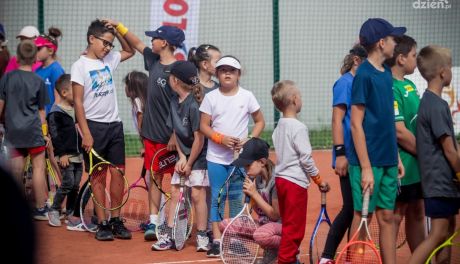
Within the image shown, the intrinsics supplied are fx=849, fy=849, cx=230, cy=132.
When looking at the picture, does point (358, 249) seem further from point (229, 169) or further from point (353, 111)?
point (229, 169)

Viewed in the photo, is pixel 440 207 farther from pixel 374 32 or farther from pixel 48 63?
pixel 48 63

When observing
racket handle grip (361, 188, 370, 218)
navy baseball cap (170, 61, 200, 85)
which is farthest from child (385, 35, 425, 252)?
navy baseball cap (170, 61, 200, 85)

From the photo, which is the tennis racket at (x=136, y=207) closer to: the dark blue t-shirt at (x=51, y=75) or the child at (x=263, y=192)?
the dark blue t-shirt at (x=51, y=75)

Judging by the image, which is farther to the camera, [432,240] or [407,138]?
[407,138]

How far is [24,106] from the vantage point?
25.4 feet

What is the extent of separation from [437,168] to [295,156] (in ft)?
3.26

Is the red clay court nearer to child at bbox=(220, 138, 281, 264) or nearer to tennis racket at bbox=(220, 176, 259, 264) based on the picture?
tennis racket at bbox=(220, 176, 259, 264)

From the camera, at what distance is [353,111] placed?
16.8 ft

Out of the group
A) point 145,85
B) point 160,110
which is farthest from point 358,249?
point 145,85

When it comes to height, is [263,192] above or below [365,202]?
below

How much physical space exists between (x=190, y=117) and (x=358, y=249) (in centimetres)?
225

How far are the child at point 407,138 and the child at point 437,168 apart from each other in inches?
11.5

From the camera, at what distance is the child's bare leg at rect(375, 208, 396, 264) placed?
5.14 metres

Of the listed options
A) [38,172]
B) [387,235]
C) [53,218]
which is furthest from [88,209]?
[387,235]
